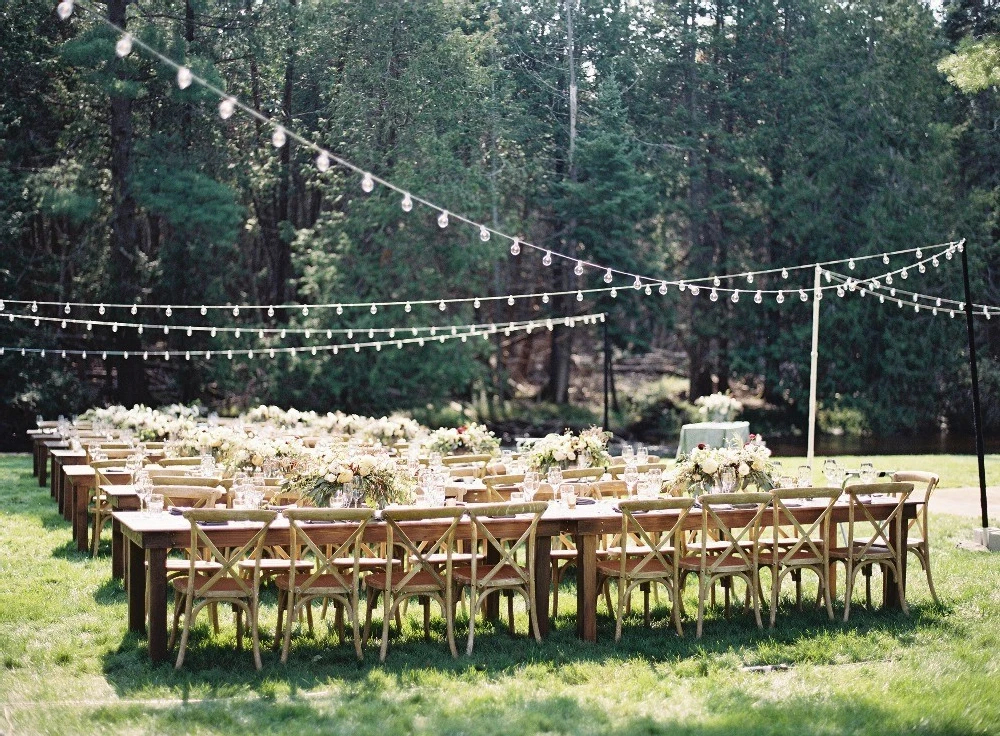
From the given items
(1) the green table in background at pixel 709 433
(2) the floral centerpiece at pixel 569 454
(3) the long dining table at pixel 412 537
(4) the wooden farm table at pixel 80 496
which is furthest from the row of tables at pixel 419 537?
(1) the green table in background at pixel 709 433

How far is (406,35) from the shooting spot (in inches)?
1112

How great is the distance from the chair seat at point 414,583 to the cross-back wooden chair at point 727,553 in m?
1.51

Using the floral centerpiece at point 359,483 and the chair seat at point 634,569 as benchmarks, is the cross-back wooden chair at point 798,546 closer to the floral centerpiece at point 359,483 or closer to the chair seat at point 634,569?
the chair seat at point 634,569

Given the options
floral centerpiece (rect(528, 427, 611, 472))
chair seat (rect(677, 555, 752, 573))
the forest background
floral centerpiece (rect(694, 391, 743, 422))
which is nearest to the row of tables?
chair seat (rect(677, 555, 752, 573))

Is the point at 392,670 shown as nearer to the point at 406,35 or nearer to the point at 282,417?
the point at 282,417

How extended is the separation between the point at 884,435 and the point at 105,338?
18058mm

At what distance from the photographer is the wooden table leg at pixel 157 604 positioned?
6516 millimetres

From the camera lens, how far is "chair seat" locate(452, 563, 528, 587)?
703 centimetres

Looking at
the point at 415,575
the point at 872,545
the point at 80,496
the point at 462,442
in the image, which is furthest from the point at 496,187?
the point at 415,575

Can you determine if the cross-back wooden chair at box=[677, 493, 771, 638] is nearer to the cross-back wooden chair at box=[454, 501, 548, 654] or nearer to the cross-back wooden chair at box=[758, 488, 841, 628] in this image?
the cross-back wooden chair at box=[758, 488, 841, 628]

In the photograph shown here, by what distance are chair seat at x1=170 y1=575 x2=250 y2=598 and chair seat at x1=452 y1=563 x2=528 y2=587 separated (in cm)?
123

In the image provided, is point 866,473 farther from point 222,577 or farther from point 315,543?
point 222,577

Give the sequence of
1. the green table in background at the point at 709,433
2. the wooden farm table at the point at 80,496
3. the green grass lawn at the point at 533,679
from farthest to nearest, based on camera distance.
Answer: the green table in background at the point at 709,433, the wooden farm table at the point at 80,496, the green grass lawn at the point at 533,679

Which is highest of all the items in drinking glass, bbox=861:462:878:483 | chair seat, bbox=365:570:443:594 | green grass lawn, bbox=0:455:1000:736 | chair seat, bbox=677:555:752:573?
drinking glass, bbox=861:462:878:483
